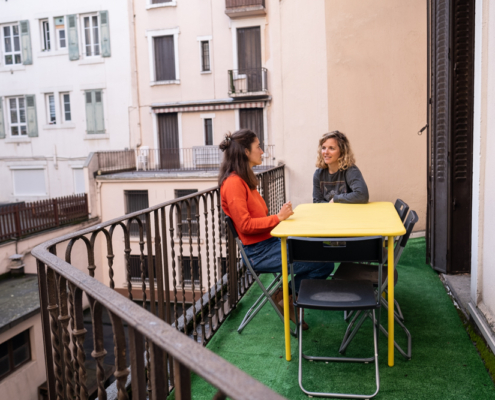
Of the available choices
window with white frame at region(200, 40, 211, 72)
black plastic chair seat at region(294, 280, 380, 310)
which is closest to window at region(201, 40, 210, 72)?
window with white frame at region(200, 40, 211, 72)

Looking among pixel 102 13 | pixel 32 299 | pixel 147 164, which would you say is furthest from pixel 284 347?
pixel 102 13

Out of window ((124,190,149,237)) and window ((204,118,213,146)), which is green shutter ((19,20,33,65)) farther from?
window ((124,190,149,237))

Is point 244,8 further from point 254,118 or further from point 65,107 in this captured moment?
point 65,107

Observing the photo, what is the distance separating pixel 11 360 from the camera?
9586mm

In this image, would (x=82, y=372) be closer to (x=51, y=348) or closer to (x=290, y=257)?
Answer: (x=51, y=348)

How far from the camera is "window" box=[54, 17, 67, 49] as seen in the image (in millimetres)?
20031

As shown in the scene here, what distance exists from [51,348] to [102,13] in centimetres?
2007

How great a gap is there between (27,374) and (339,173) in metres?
9.16

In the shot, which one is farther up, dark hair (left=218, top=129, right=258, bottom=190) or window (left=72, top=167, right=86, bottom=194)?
dark hair (left=218, top=129, right=258, bottom=190)

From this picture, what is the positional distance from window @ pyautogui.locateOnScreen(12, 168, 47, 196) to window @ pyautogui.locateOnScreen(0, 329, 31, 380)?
11699 millimetres

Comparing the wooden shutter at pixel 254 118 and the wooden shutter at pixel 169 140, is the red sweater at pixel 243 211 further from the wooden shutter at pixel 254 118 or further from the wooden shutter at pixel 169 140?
the wooden shutter at pixel 169 140

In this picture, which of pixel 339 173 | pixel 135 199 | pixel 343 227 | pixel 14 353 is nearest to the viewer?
pixel 343 227

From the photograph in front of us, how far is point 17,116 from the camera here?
2069cm

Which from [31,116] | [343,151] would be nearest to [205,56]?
[31,116]
